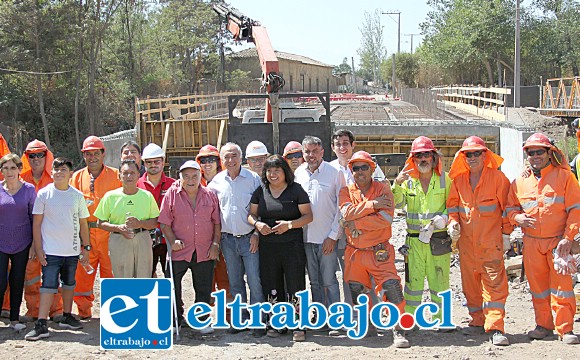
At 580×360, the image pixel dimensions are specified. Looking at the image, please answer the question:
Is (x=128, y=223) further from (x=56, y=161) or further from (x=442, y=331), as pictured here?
(x=442, y=331)

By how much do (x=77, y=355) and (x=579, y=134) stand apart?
16.6ft

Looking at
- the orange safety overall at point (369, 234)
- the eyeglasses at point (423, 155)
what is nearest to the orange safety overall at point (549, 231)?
the eyeglasses at point (423, 155)

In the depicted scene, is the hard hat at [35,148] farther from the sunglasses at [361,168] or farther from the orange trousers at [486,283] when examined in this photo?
the orange trousers at [486,283]

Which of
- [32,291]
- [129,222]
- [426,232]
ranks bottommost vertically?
[32,291]

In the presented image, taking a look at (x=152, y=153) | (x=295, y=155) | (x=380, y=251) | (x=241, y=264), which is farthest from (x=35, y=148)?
(x=380, y=251)

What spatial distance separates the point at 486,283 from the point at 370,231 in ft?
3.64

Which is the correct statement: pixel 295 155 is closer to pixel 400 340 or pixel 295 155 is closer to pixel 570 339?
pixel 400 340

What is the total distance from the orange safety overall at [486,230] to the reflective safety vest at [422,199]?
3.1 inches

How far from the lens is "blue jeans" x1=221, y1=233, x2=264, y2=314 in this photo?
237 inches

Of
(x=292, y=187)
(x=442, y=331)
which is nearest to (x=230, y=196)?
(x=292, y=187)

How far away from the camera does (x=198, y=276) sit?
6043 mm

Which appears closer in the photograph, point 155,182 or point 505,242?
point 505,242

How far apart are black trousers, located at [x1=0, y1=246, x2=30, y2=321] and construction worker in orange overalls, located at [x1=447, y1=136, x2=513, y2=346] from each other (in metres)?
3.87

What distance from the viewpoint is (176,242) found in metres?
5.81
